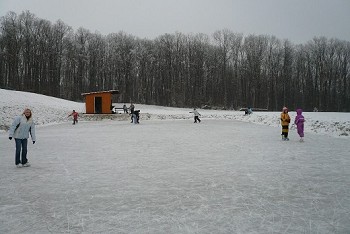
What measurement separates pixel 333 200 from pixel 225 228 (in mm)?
2382

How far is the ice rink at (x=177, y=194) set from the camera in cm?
405

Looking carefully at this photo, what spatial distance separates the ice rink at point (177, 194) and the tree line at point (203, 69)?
53476 mm

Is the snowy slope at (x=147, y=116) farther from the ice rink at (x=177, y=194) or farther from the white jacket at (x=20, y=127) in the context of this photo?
the white jacket at (x=20, y=127)

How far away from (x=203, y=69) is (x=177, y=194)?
204 feet

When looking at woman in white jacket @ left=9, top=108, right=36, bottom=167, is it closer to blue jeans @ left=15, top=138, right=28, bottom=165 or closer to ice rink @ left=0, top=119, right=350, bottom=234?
blue jeans @ left=15, top=138, right=28, bottom=165

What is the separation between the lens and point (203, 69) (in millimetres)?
66062

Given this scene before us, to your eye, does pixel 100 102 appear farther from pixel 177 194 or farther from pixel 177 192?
pixel 177 194

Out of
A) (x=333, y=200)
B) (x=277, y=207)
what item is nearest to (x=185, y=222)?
(x=277, y=207)

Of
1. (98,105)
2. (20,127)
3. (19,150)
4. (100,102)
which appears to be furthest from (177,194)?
(98,105)

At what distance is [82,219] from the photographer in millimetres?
4207

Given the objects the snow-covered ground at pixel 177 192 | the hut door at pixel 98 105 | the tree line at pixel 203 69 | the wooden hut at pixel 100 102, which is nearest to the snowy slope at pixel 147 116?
the wooden hut at pixel 100 102

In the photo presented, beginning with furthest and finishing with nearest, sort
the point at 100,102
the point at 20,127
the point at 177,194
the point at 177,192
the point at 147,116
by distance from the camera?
the point at 100,102
the point at 147,116
the point at 20,127
the point at 177,192
the point at 177,194

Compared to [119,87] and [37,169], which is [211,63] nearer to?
[119,87]

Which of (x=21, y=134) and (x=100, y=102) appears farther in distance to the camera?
(x=100, y=102)
